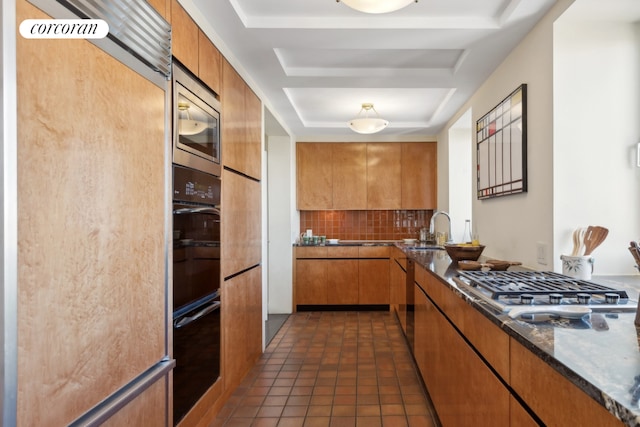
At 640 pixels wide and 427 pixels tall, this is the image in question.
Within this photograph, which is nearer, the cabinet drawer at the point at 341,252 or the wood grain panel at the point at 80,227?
the wood grain panel at the point at 80,227

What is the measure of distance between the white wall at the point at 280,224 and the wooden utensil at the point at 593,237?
11.6 ft

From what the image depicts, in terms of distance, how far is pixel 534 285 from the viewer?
155 cm

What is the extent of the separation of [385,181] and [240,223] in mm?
3081

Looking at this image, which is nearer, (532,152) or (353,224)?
(532,152)

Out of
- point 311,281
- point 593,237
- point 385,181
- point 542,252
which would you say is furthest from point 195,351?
point 385,181

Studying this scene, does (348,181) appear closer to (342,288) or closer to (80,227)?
(342,288)

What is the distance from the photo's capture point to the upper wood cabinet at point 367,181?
5.49 m

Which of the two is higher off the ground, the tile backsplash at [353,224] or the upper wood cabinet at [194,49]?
the upper wood cabinet at [194,49]

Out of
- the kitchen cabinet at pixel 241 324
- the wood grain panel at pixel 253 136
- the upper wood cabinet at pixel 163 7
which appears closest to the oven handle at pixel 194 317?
the kitchen cabinet at pixel 241 324

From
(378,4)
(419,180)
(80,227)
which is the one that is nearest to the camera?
(80,227)

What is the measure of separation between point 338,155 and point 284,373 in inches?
128

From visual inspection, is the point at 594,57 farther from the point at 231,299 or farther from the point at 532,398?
the point at 231,299

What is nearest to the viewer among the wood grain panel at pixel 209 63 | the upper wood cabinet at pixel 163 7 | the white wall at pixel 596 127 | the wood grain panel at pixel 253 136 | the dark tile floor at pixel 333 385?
the upper wood cabinet at pixel 163 7

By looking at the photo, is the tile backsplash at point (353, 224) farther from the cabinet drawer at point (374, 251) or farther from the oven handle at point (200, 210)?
the oven handle at point (200, 210)
